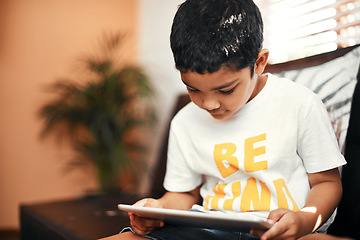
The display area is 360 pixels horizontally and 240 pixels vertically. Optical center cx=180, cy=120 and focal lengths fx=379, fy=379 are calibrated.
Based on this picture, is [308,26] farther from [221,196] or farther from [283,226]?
[283,226]

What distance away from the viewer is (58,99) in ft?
9.14

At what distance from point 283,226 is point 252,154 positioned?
244 mm

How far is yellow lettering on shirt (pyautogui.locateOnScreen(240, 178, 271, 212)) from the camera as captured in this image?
0.91 meters

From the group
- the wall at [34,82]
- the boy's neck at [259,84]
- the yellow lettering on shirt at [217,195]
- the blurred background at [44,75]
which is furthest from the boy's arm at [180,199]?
the wall at [34,82]

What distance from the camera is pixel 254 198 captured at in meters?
0.93

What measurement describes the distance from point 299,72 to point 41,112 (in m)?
2.05

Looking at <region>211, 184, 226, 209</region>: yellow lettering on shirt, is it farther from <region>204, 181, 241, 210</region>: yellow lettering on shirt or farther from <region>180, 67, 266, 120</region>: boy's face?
<region>180, 67, 266, 120</region>: boy's face

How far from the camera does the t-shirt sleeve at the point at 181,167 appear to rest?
42.1 inches

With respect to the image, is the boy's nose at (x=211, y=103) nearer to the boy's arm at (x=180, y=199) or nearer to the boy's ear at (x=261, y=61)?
the boy's ear at (x=261, y=61)

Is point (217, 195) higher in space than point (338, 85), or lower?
lower

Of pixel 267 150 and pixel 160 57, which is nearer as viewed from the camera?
pixel 267 150

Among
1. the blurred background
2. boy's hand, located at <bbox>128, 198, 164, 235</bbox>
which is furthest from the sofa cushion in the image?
the blurred background

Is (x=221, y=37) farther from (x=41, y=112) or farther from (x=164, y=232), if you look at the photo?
(x=41, y=112)

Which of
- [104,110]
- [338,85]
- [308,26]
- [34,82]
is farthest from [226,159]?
[34,82]
